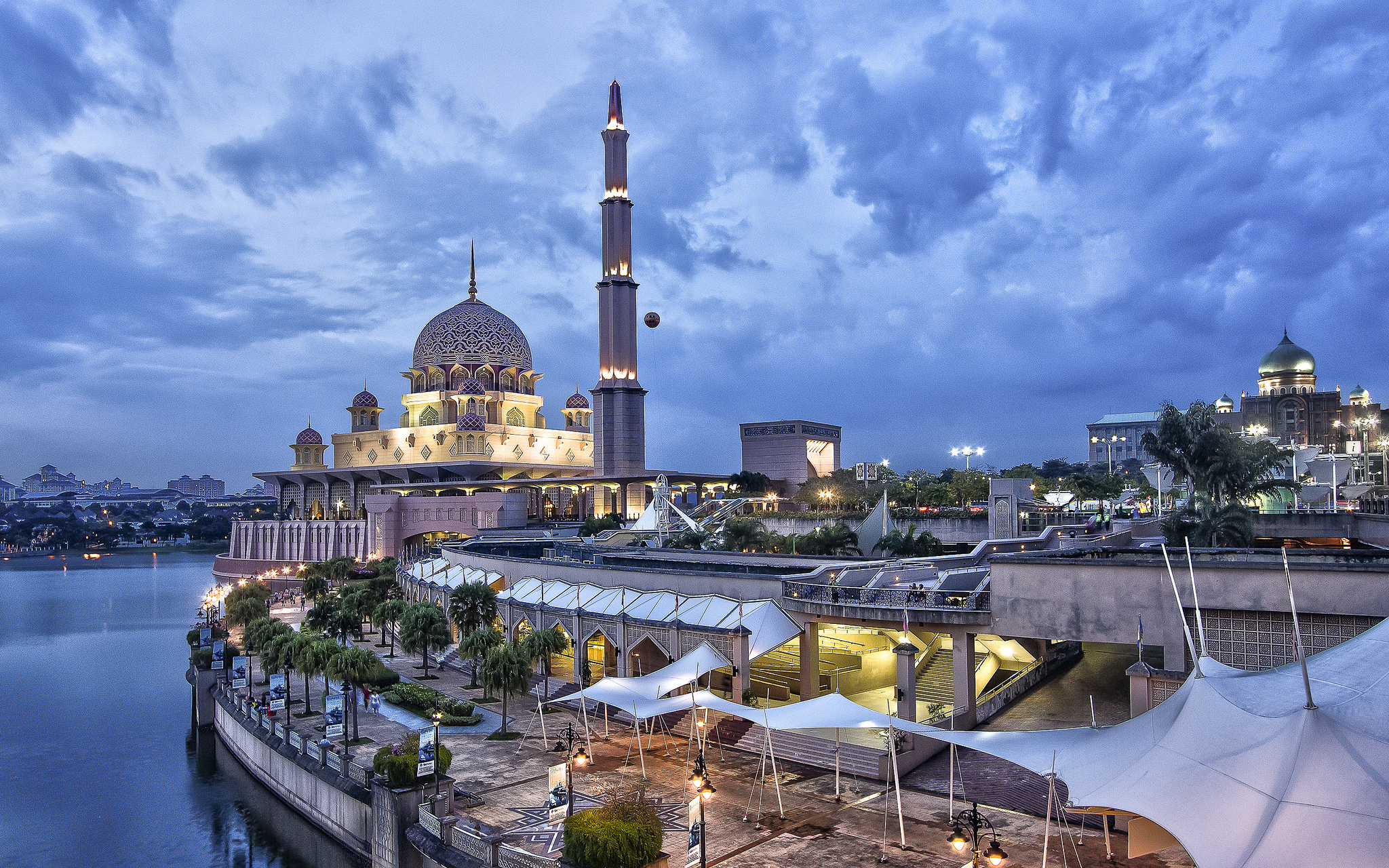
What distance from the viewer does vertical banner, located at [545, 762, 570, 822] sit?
64.3 ft

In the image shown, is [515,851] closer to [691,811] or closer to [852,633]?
[691,811]

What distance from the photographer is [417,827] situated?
19.9 m

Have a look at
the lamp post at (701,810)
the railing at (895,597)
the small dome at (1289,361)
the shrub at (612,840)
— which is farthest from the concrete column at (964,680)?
the small dome at (1289,361)

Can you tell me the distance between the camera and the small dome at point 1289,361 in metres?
126

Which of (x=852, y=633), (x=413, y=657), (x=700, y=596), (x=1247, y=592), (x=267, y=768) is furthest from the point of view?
(x=413, y=657)

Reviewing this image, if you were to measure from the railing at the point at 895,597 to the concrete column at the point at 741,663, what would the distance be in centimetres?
222

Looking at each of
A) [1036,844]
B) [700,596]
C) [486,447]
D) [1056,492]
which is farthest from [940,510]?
[486,447]

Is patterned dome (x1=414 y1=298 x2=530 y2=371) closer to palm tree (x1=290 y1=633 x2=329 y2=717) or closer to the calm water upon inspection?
the calm water

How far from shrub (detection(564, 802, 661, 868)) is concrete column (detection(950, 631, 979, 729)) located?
41.4ft

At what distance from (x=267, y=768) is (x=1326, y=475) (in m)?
74.1

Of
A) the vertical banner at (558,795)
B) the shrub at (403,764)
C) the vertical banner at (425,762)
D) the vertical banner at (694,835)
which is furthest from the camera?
the vertical banner at (425,762)

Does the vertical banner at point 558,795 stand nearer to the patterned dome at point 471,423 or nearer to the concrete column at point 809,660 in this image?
the concrete column at point 809,660

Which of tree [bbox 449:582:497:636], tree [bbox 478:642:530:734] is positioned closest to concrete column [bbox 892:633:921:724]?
tree [bbox 478:642:530:734]

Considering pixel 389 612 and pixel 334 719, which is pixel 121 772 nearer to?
pixel 334 719
